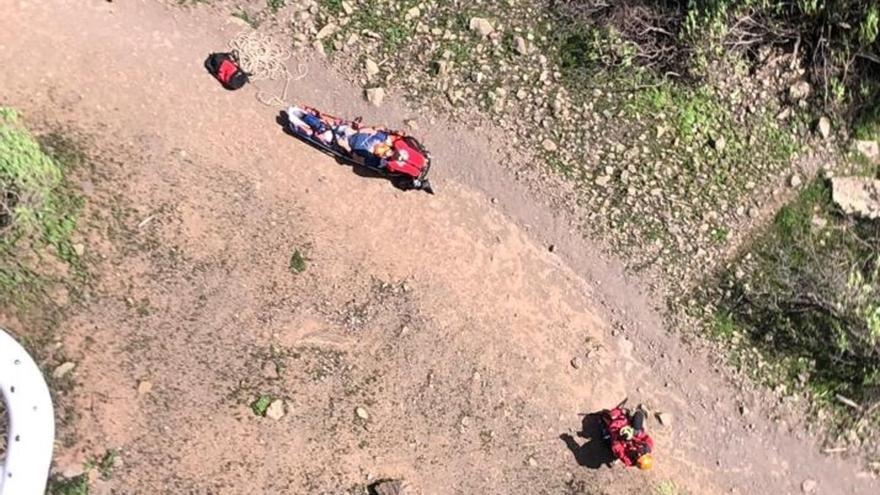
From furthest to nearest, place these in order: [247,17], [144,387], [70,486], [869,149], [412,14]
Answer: [869,149] < [412,14] < [247,17] < [144,387] < [70,486]

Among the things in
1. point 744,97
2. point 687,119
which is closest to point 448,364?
point 687,119

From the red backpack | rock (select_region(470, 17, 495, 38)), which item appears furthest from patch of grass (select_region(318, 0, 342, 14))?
rock (select_region(470, 17, 495, 38))

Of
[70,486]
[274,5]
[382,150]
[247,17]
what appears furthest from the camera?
[274,5]

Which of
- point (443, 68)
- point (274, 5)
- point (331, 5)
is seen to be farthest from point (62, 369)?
point (443, 68)

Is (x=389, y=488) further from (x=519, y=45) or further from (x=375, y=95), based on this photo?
→ (x=519, y=45)

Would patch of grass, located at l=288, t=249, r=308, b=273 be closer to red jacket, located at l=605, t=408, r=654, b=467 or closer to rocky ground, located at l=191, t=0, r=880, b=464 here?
rocky ground, located at l=191, t=0, r=880, b=464

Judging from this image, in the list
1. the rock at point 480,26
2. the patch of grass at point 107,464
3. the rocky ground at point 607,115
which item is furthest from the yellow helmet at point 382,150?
the patch of grass at point 107,464
